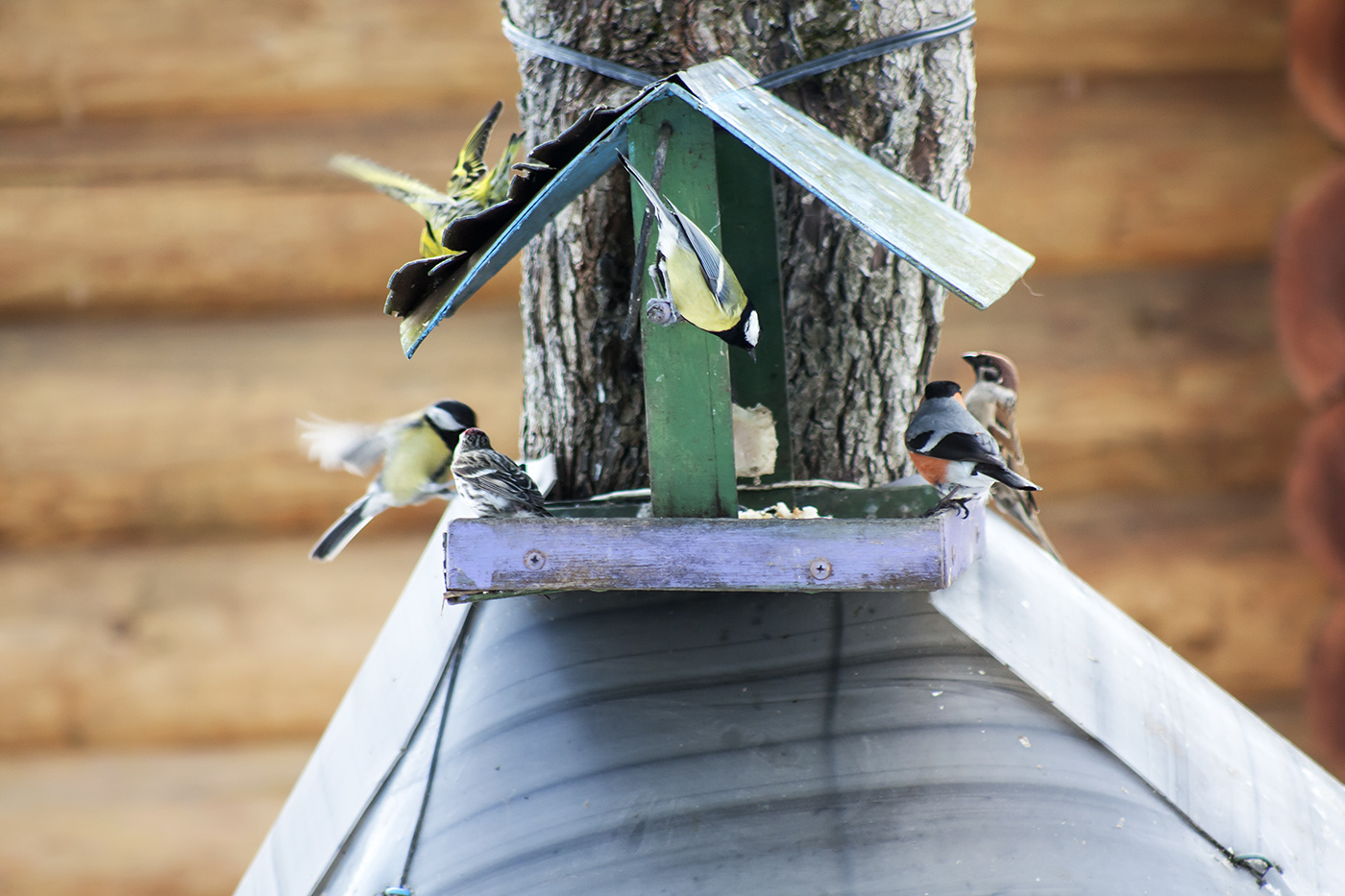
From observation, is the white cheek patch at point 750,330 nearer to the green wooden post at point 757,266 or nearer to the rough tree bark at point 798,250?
the green wooden post at point 757,266

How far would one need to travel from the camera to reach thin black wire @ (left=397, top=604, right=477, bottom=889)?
1324mm

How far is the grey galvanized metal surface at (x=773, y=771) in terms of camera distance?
1.24 meters

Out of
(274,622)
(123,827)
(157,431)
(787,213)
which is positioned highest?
(787,213)

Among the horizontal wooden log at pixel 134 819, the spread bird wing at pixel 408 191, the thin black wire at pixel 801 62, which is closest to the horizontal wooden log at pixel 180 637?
the horizontal wooden log at pixel 134 819

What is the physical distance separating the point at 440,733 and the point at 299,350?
7.39ft

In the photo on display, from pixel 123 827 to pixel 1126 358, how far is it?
3.36m

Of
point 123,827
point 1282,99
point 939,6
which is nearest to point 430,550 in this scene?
point 939,6

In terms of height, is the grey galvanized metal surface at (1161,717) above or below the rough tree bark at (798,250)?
below

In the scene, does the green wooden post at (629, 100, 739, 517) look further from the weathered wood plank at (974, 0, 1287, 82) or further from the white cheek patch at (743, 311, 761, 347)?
the weathered wood plank at (974, 0, 1287, 82)

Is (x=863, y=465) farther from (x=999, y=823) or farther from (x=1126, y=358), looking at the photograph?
(x=1126, y=358)

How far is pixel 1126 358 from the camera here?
3.52 m

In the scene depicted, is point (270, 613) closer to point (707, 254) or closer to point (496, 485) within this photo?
point (496, 485)

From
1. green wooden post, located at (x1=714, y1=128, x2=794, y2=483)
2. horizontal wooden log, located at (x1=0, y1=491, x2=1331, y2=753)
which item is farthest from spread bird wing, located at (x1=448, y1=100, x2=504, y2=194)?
horizontal wooden log, located at (x1=0, y1=491, x2=1331, y2=753)

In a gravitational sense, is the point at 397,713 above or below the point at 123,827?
above
